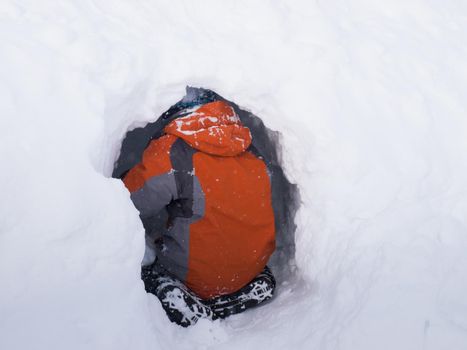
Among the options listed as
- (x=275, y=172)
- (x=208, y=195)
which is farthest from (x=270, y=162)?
(x=208, y=195)

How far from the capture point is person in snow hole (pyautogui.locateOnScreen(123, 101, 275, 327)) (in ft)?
7.29

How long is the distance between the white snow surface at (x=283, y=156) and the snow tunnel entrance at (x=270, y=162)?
0.50 feet

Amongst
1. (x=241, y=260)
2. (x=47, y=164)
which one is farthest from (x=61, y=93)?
(x=241, y=260)

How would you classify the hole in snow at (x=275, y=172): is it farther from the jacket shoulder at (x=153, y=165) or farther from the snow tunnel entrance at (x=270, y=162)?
the jacket shoulder at (x=153, y=165)

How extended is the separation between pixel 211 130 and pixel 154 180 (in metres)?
0.37

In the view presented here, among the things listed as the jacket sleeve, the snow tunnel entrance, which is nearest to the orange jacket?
the jacket sleeve

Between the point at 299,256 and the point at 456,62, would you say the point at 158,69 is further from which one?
the point at 456,62

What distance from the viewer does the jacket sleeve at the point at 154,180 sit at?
7.27 ft

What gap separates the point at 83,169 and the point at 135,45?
0.71 meters

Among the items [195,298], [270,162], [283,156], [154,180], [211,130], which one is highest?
[211,130]

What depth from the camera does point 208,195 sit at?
228cm

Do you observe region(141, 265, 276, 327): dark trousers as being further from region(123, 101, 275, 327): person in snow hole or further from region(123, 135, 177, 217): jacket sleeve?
region(123, 135, 177, 217): jacket sleeve

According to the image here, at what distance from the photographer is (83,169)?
1718mm

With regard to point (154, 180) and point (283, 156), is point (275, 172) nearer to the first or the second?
point (283, 156)
